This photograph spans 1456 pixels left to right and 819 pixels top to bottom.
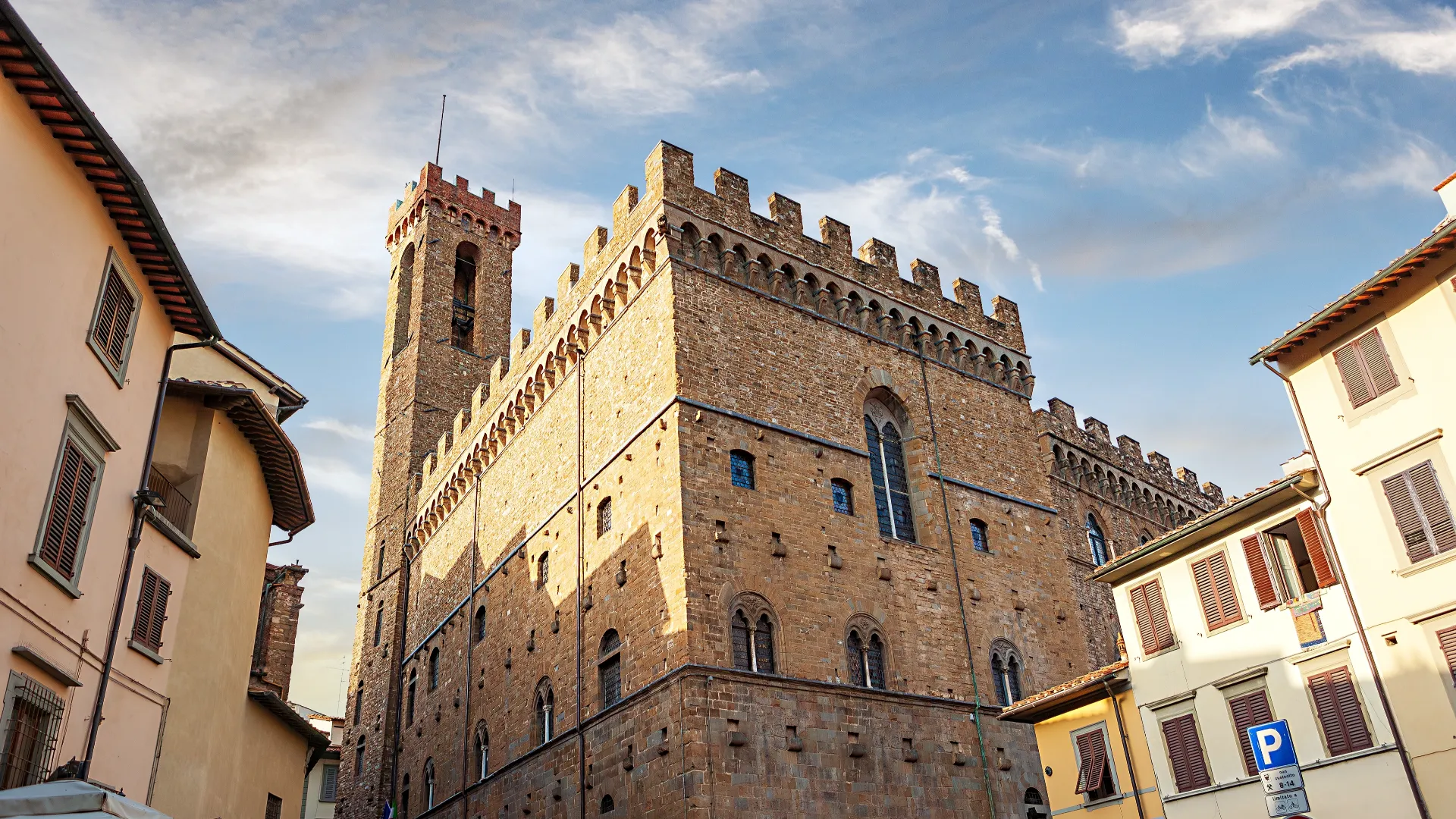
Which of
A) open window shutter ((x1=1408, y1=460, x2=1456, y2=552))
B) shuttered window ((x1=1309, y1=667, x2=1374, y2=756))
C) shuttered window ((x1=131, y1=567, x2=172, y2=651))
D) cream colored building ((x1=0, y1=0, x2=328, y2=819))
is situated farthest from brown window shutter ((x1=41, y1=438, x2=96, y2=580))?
open window shutter ((x1=1408, y1=460, x2=1456, y2=552))

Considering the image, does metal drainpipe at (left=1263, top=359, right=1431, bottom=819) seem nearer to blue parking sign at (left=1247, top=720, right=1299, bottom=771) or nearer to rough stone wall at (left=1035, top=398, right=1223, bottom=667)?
blue parking sign at (left=1247, top=720, right=1299, bottom=771)

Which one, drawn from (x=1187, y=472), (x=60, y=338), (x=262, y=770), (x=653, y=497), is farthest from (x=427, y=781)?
(x=1187, y=472)

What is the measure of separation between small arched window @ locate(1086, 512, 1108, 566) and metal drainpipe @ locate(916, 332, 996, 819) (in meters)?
6.16

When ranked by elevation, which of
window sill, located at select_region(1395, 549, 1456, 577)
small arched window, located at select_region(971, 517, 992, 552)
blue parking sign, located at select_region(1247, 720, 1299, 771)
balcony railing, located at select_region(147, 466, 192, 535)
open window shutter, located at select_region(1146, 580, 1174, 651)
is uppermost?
small arched window, located at select_region(971, 517, 992, 552)

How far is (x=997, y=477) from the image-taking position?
23.9 metres

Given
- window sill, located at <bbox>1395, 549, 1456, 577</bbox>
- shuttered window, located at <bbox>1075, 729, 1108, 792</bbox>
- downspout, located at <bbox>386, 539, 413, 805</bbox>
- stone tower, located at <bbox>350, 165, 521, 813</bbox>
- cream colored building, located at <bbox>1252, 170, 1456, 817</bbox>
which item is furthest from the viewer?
stone tower, located at <bbox>350, 165, 521, 813</bbox>

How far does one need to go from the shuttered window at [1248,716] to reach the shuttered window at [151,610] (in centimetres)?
1354

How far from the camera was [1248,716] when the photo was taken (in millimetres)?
14328

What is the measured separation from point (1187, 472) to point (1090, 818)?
18.4 m

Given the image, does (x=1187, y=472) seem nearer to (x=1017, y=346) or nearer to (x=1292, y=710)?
(x=1017, y=346)

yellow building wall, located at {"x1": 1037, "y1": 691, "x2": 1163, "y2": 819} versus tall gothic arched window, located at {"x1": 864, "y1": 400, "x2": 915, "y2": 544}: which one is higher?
tall gothic arched window, located at {"x1": 864, "y1": 400, "x2": 915, "y2": 544}

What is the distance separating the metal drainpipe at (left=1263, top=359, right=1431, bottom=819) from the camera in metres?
12.4

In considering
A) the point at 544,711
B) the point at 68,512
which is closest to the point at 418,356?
the point at 544,711

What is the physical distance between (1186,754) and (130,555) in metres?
13.5
